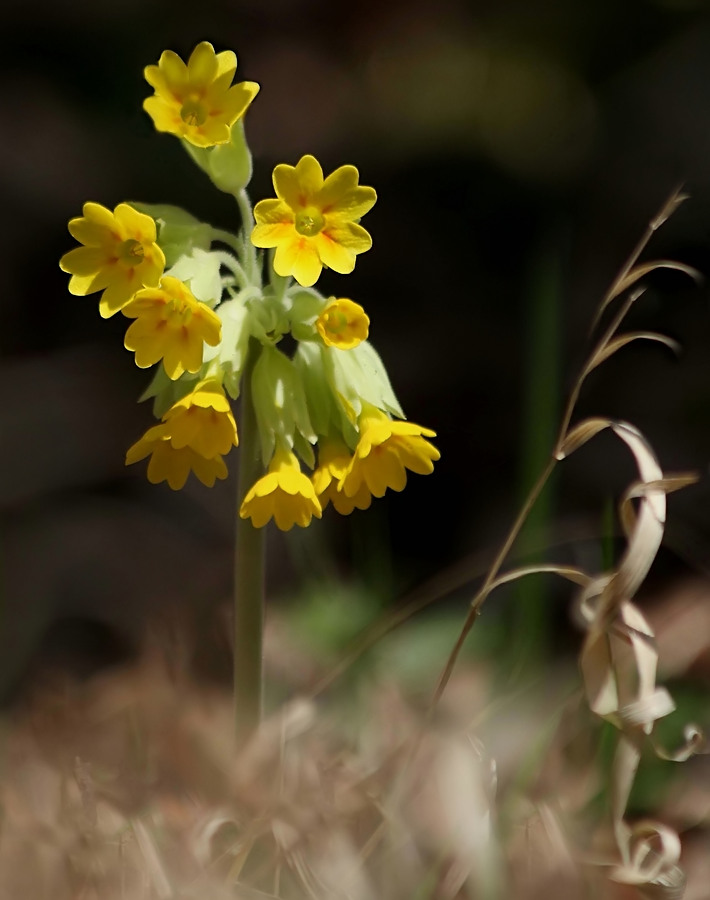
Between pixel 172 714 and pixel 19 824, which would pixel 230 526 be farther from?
pixel 19 824

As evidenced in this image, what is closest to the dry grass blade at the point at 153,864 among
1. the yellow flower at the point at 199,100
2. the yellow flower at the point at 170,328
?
the yellow flower at the point at 170,328

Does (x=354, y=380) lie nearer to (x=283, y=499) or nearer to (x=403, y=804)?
(x=283, y=499)

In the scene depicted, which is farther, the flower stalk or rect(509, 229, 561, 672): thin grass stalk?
rect(509, 229, 561, 672): thin grass stalk

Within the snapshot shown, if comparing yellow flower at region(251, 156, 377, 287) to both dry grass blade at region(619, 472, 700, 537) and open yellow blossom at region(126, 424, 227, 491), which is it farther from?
dry grass blade at region(619, 472, 700, 537)

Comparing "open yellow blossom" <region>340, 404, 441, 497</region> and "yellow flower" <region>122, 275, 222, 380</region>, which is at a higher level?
"yellow flower" <region>122, 275, 222, 380</region>

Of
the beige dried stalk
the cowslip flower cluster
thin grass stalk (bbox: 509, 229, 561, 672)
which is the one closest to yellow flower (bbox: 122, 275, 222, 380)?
the cowslip flower cluster

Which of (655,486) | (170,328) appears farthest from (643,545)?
(170,328)
